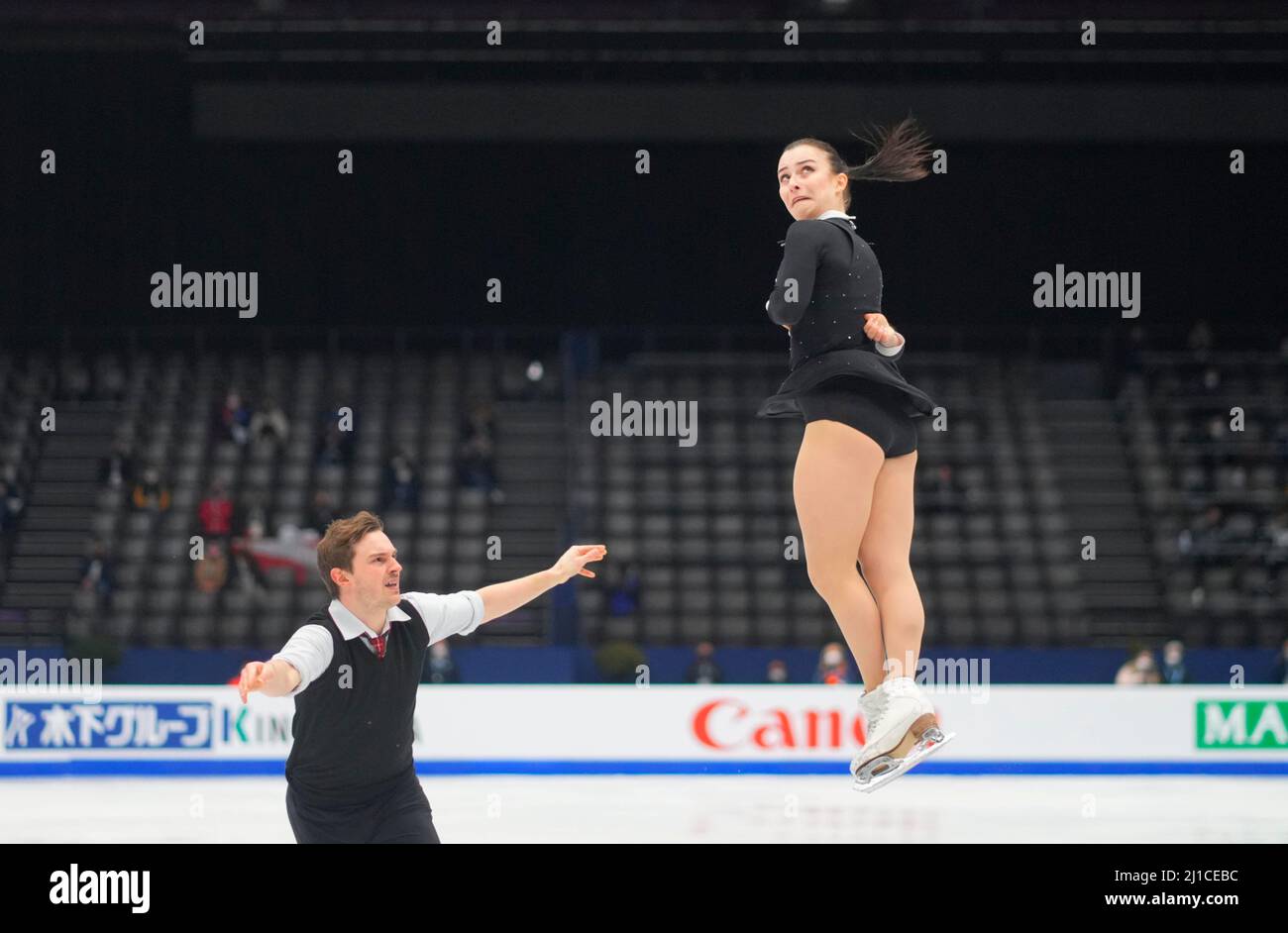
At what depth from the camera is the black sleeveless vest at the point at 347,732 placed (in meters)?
4.27

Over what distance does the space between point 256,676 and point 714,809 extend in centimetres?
633

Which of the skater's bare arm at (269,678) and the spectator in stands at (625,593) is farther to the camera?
the spectator in stands at (625,593)

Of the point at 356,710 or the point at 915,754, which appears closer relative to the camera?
the point at 915,754

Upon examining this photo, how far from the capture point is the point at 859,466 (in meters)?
4.12

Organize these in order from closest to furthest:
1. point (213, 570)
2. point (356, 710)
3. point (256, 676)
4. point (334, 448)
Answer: point (256, 676) → point (356, 710) → point (213, 570) → point (334, 448)

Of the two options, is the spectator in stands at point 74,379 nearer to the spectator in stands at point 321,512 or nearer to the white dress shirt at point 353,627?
the spectator in stands at point 321,512

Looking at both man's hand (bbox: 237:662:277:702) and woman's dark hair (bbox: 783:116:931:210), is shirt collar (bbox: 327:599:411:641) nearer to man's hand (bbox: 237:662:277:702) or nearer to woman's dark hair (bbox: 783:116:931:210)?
man's hand (bbox: 237:662:277:702)

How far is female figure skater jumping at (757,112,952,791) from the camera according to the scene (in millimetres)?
4082

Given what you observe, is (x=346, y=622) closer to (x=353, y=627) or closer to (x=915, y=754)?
(x=353, y=627)

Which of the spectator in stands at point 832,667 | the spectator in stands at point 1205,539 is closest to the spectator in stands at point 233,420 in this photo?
the spectator in stands at point 832,667

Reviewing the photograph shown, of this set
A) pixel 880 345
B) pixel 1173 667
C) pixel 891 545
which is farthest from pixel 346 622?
pixel 1173 667

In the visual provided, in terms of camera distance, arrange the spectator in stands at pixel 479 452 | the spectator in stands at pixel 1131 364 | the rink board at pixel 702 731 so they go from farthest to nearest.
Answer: the spectator in stands at pixel 1131 364 < the spectator in stands at pixel 479 452 < the rink board at pixel 702 731

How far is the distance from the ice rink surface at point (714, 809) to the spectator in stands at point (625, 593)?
3.60 metres

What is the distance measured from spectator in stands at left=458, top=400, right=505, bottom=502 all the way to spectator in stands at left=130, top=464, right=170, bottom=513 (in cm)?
309
